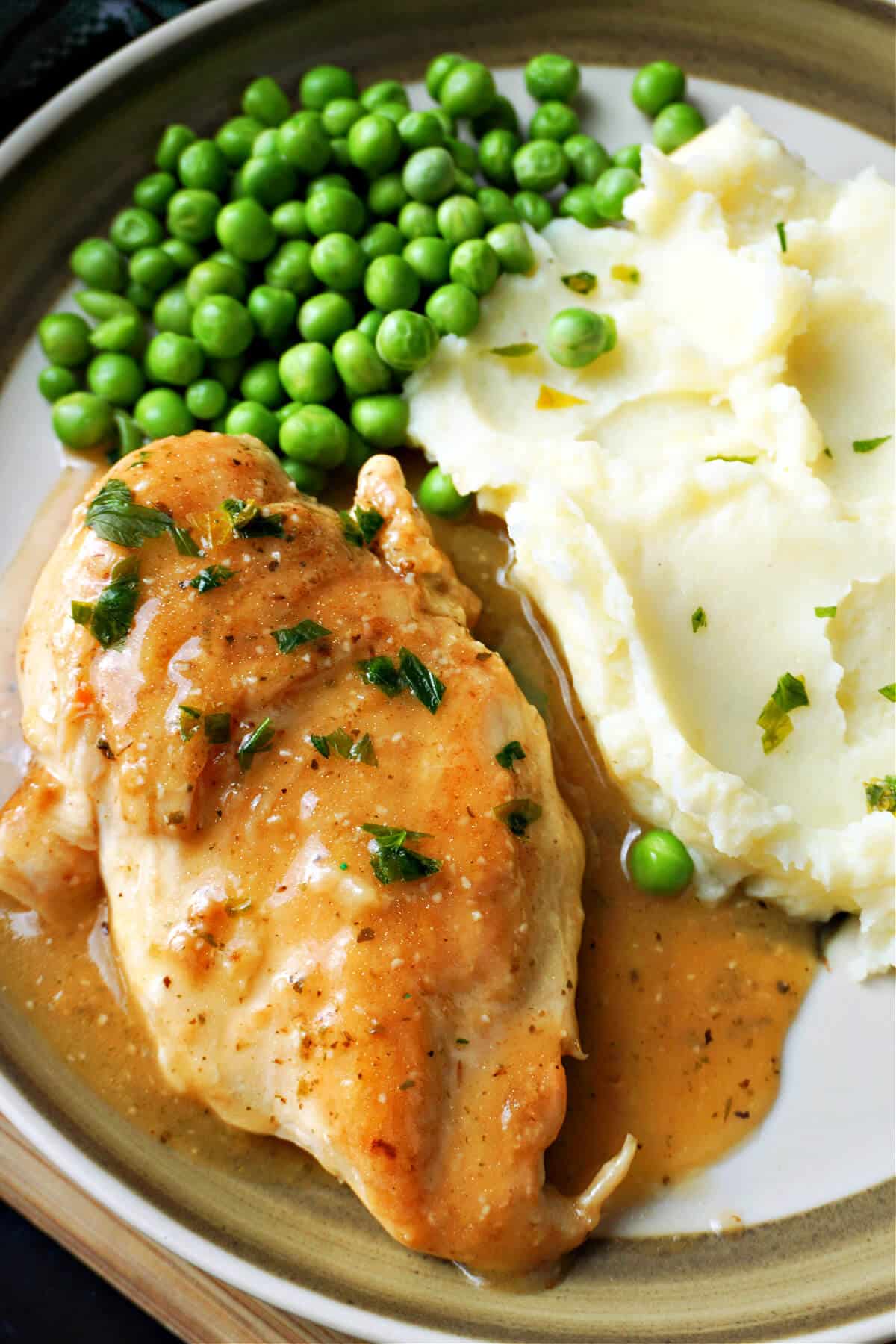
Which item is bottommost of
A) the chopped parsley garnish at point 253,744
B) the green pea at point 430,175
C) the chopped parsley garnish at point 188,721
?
the chopped parsley garnish at point 253,744

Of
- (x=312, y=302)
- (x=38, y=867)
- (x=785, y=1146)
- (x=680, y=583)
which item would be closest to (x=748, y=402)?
(x=680, y=583)

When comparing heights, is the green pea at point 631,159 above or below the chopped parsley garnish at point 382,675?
above

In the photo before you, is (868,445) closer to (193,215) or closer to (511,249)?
(511,249)

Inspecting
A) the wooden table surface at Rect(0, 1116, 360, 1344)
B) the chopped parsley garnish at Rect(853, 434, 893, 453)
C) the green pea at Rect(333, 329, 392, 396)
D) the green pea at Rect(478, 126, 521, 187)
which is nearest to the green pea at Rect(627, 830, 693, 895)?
the chopped parsley garnish at Rect(853, 434, 893, 453)

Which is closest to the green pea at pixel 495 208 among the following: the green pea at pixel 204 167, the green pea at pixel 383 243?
the green pea at pixel 383 243

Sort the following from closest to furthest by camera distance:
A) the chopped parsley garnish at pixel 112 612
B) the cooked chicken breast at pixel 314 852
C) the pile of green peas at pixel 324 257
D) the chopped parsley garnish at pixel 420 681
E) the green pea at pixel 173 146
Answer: the cooked chicken breast at pixel 314 852 < the chopped parsley garnish at pixel 112 612 < the chopped parsley garnish at pixel 420 681 < the pile of green peas at pixel 324 257 < the green pea at pixel 173 146

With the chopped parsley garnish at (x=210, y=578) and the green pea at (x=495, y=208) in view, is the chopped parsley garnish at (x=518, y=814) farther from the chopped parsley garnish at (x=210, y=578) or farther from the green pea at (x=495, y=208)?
the green pea at (x=495, y=208)

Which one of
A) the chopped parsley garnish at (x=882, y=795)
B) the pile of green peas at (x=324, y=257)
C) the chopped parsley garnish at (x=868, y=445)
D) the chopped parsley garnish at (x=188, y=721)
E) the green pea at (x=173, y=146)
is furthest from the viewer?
the green pea at (x=173, y=146)
